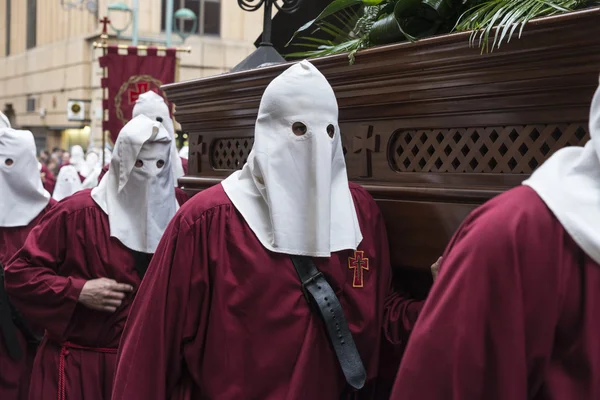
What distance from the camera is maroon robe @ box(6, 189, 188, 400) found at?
4016mm

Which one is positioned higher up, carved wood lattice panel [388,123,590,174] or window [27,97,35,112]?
window [27,97,35,112]

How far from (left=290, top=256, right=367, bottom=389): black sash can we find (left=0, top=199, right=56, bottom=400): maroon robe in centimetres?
292

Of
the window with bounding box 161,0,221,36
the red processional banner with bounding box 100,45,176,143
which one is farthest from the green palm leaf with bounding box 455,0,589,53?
the window with bounding box 161,0,221,36

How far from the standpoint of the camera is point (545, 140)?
244cm

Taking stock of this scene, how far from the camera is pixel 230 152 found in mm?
3953

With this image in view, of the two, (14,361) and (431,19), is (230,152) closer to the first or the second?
(431,19)

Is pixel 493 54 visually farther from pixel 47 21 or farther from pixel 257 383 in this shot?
pixel 47 21

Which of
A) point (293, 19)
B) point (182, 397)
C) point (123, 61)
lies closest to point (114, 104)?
point (123, 61)

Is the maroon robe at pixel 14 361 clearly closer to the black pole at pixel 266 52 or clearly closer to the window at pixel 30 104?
the black pole at pixel 266 52

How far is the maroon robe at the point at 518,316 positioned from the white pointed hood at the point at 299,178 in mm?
1083

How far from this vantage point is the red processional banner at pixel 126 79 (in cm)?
944

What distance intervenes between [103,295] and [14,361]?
5.12ft

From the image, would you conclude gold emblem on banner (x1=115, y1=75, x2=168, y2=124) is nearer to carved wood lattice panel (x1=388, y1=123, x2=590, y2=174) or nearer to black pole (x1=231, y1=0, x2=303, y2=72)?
black pole (x1=231, y1=0, x2=303, y2=72)

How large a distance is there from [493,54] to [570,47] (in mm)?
254
